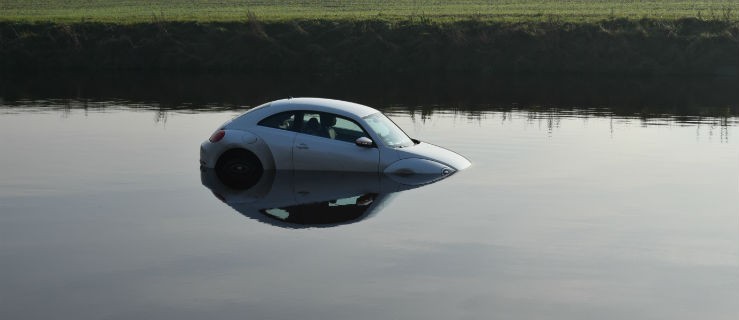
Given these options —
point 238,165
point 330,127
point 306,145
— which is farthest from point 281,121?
point 238,165

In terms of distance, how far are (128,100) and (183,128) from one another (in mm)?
7825

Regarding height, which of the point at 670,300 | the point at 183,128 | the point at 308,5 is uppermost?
the point at 308,5

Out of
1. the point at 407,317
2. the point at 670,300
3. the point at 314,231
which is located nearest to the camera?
the point at 407,317

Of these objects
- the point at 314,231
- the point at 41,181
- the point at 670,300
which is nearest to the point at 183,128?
the point at 41,181

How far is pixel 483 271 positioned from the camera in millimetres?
13094

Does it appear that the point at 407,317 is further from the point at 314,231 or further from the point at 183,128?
the point at 183,128

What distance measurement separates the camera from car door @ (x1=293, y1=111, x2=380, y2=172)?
800 inches

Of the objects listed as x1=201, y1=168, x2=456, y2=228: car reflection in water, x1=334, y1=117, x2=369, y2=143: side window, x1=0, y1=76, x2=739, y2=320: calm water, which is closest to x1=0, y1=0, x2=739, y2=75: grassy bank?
x1=0, y1=76, x2=739, y2=320: calm water

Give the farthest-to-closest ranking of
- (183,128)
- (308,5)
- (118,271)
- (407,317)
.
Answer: (308,5) < (183,128) < (118,271) < (407,317)

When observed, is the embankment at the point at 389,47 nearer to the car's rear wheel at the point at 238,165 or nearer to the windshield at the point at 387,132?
the windshield at the point at 387,132

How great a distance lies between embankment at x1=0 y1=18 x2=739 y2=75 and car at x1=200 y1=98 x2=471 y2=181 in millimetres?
26513

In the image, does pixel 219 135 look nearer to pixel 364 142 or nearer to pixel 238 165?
pixel 238 165

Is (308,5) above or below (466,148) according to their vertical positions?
above

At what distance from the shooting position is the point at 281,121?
20469 millimetres
